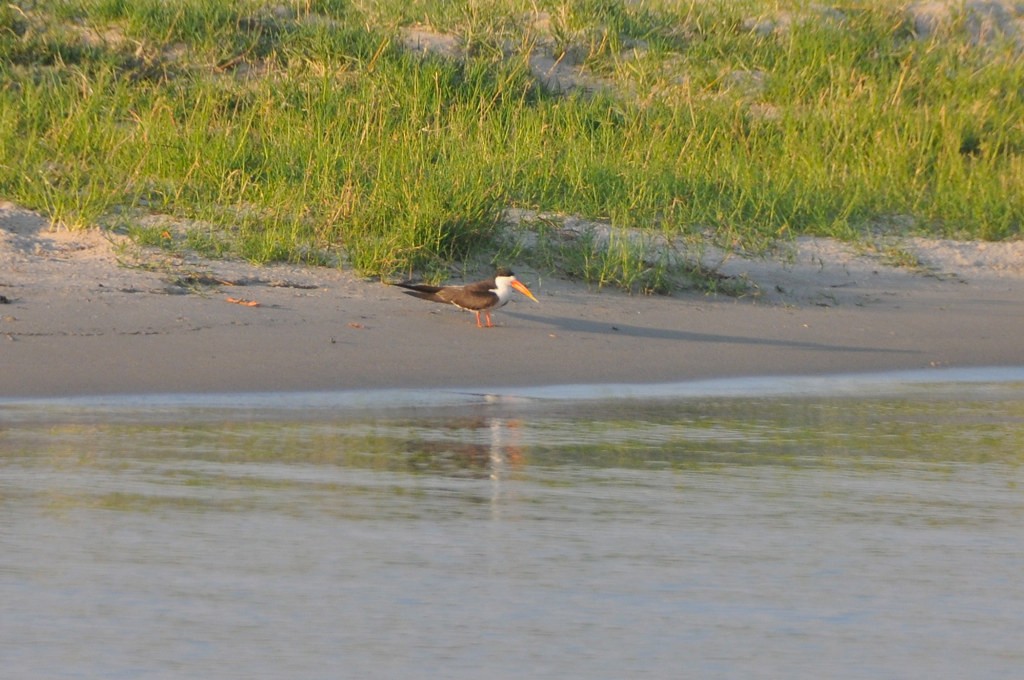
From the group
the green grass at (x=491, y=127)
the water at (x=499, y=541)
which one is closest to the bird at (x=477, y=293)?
the green grass at (x=491, y=127)

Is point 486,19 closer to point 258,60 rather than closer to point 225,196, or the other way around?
point 258,60

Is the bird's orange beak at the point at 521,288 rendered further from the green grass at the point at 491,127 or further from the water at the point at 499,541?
the water at the point at 499,541

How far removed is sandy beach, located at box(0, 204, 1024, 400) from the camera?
641 centimetres

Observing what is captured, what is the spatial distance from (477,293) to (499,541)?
340cm

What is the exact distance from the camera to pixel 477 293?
729 centimetres

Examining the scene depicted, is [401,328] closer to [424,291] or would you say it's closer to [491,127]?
[424,291]

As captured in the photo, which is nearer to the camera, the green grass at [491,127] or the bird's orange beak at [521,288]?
the bird's orange beak at [521,288]

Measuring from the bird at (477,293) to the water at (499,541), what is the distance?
1.29m

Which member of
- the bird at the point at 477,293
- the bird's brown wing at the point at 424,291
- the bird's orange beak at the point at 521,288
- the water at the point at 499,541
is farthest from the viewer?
the bird's orange beak at the point at 521,288

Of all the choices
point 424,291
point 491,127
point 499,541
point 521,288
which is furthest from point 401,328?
point 491,127

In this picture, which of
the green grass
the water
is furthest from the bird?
the water

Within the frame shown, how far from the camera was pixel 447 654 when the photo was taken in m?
3.11

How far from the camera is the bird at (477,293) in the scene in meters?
7.28

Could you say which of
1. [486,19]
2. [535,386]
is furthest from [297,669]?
[486,19]
